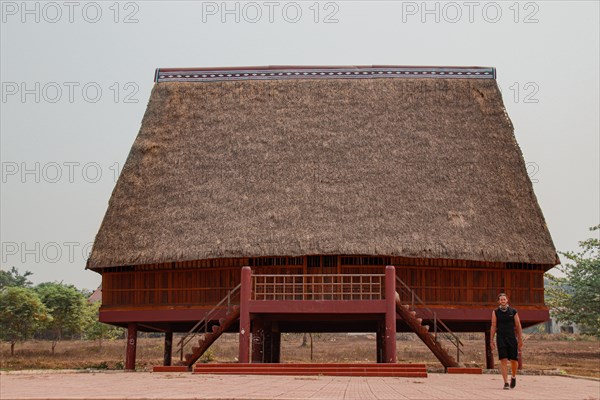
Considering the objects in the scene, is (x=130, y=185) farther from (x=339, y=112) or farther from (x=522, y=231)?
(x=522, y=231)

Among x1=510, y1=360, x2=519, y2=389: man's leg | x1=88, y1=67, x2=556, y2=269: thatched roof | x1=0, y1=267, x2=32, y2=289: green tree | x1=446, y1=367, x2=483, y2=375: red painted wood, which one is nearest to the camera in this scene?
x1=510, y1=360, x2=519, y2=389: man's leg

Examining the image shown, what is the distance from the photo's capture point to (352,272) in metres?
26.8

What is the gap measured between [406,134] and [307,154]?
3.51 metres

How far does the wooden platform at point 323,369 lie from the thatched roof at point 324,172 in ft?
20.2

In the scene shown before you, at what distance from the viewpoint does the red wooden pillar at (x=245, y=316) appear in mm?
22391

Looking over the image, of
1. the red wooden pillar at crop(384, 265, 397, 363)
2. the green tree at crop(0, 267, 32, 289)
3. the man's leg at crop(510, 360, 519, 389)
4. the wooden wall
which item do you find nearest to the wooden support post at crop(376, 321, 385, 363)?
the wooden wall

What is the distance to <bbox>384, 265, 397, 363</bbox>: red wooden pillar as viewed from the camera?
22.3 metres

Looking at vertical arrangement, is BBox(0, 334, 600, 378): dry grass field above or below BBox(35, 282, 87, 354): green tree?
below

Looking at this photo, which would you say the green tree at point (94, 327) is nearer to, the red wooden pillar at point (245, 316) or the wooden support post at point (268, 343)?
the wooden support post at point (268, 343)

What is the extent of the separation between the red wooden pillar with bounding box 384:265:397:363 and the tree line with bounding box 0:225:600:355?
18.5m

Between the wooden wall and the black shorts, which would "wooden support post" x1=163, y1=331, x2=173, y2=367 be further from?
the black shorts

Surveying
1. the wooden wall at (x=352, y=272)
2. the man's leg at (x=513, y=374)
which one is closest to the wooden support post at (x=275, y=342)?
the wooden wall at (x=352, y=272)

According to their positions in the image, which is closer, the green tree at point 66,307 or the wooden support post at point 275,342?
the wooden support post at point 275,342

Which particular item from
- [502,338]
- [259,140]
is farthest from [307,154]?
[502,338]
